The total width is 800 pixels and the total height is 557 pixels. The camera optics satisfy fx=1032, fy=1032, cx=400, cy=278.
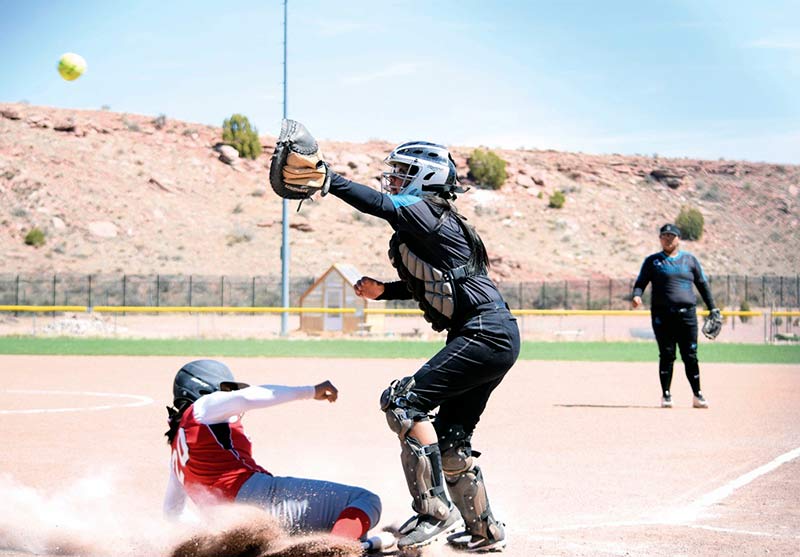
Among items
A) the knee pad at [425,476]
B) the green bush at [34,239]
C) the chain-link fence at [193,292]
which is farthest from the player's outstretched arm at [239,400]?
the green bush at [34,239]

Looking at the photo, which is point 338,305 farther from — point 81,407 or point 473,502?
point 473,502

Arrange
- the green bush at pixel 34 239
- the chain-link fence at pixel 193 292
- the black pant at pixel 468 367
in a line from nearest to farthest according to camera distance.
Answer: the black pant at pixel 468 367 < the chain-link fence at pixel 193 292 < the green bush at pixel 34 239

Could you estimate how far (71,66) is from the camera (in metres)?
31.3

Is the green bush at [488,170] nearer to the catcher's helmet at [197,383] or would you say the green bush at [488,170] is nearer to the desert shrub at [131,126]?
the desert shrub at [131,126]

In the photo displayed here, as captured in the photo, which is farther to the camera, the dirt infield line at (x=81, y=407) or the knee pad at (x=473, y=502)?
the dirt infield line at (x=81, y=407)

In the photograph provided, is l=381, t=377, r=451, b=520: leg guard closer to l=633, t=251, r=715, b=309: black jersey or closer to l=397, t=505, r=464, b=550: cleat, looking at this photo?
l=397, t=505, r=464, b=550: cleat

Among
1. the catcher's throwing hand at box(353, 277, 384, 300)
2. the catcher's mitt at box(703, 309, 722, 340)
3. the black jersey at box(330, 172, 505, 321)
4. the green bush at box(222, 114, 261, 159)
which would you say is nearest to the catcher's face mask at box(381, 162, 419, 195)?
the black jersey at box(330, 172, 505, 321)

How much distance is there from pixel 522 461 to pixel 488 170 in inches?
2969

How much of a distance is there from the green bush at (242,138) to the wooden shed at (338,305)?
151ft

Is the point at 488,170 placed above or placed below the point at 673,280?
above

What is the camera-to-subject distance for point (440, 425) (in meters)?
5.82

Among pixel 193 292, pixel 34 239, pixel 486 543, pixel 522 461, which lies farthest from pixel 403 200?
pixel 34 239

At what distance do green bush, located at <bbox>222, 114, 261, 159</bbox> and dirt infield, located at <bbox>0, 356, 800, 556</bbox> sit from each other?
64.5m

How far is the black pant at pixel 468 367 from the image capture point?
5.57 meters
